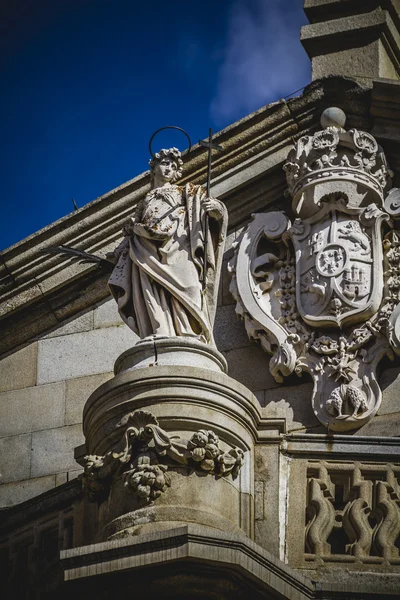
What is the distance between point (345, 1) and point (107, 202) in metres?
2.69

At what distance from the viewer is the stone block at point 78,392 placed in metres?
16.3

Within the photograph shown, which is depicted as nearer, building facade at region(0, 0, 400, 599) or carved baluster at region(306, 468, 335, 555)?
building facade at region(0, 0, 400, 599)

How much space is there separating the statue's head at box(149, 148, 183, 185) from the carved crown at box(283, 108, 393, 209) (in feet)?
3.59

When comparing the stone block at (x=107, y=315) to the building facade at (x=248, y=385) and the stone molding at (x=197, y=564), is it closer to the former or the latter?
the building facade at (x=248, y=385)

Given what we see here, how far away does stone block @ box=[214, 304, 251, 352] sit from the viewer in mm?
16094

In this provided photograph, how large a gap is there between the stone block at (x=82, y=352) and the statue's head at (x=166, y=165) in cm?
151

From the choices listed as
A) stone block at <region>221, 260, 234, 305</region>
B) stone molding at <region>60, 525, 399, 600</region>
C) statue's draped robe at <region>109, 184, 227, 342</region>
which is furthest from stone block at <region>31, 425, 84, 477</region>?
stone molding at <region>60, 525, 399, 600</region>

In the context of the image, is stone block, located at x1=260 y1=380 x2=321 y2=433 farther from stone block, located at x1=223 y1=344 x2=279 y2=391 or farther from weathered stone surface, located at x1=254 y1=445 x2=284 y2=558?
weathered stone surface, located at x1=254 y1=445 x2=284 y2=558

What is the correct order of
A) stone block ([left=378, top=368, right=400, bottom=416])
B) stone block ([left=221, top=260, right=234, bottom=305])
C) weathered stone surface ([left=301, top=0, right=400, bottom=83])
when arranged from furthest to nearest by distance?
1. weathered stone surface ([left=301, top=0, right=400, bottom=83])
2. stone block ([left=221, top=260, right=234, bottom=305])
3. stone block ([left=378, top=368, right=400, bottom=416])

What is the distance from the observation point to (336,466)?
14.2 m

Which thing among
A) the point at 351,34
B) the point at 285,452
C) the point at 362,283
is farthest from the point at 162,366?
the point at 351,34

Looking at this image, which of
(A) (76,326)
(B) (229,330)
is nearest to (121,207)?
(A) (76,326)

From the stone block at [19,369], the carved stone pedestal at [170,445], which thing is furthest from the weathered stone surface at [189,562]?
the stone block at [19,369]

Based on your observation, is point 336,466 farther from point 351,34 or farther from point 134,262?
point 351,34
